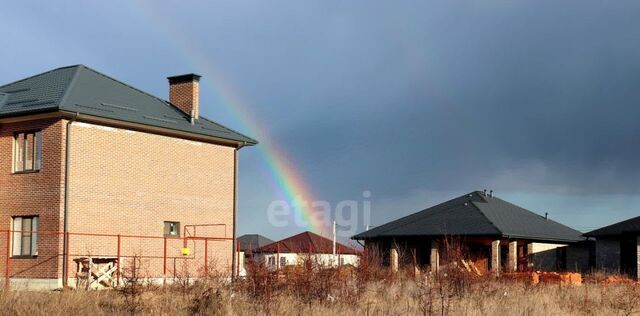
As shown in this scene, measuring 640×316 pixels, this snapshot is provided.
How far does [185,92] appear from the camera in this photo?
35406mm

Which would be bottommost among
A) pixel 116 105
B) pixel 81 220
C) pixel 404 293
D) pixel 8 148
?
pixel 404 293

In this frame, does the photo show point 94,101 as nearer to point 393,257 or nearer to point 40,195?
point 40,195

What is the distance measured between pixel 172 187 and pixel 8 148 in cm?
642

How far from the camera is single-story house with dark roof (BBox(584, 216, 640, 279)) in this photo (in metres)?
40.4

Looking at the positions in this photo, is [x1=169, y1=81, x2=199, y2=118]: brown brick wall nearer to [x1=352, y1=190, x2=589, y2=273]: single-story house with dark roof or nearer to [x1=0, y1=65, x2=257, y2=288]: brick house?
[x1=0, y1=65, x2=257, y2=288]: brick house

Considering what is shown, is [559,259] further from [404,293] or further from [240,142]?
[404,293]

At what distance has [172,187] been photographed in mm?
Answer: 32031

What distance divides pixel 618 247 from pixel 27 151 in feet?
96.7

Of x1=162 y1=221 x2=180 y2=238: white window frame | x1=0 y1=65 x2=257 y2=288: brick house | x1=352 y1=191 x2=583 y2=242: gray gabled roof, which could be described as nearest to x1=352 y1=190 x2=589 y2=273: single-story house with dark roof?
x1=352 y1=191 x2=583 y2=242: gray gabled roof

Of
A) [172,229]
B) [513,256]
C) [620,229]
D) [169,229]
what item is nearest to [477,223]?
[513,256]

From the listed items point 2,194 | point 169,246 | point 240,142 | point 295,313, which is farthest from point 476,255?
point 295,313

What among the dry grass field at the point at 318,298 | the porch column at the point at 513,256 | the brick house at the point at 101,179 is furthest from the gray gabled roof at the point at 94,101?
the porch column at the point at 513,256

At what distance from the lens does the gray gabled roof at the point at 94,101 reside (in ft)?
93.0

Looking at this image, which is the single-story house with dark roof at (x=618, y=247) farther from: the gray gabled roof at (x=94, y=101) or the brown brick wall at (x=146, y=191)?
the brown brick wall at (x=146, y=191)
